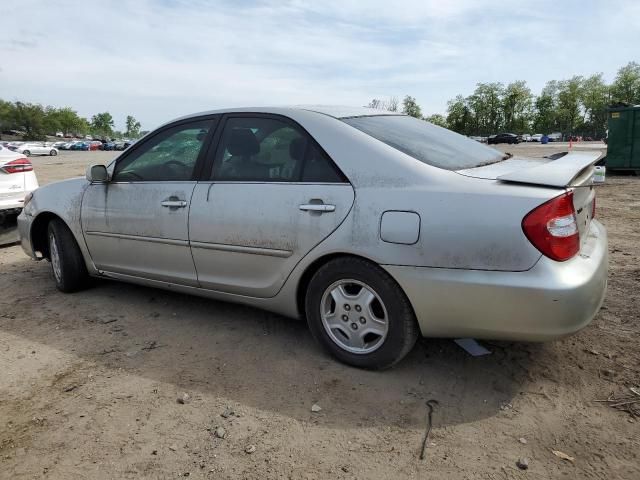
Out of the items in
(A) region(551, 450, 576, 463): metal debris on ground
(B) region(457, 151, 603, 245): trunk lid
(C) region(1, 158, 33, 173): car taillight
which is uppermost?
(C) region(1, 158, 33, 173): car taillight

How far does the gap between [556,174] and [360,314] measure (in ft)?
4.17

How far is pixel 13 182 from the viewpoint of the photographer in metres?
6.18

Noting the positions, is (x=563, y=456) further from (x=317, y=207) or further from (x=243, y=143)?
(x=243, y=143)

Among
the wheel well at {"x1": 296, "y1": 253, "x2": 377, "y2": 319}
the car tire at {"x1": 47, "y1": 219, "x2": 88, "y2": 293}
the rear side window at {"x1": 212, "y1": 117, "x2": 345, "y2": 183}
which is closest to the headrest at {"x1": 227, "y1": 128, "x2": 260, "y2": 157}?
the rear side window at {"x1": 212, "y1": 117, "x2": 345, "y2": 183}

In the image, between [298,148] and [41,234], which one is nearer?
[298,148]

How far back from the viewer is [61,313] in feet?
13.1

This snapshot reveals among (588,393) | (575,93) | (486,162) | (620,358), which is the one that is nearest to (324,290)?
(486,162)

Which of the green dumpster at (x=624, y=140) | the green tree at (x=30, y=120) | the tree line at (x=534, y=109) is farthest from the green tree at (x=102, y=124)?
the green dumpster at (x=624, y=140)

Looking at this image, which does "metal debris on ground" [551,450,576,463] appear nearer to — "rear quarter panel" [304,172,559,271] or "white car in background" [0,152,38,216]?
"rear quarter panel" [304,172,559,271]

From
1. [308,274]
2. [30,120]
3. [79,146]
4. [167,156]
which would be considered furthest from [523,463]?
[30,120]

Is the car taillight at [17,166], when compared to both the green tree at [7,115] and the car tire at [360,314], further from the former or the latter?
the green tree at [7,115]

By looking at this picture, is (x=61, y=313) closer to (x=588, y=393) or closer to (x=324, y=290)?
(x=324, y=290)

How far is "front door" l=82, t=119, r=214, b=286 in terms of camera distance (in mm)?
3529

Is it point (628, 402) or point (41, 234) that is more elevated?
point (41, 234)
